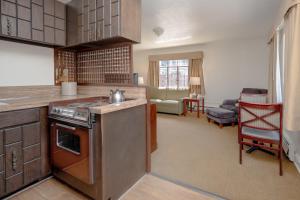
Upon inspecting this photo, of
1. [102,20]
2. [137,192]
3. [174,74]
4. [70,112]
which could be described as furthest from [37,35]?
[174,74]

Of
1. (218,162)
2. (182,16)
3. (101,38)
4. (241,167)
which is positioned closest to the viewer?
(101,38)

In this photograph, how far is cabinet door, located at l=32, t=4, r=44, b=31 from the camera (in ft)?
6.81

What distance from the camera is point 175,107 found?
5535 millimetres

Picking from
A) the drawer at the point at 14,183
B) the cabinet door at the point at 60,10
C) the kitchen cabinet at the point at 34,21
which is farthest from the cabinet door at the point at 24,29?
the drawer at the point at 14,183

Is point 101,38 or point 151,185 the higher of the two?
point 101,38

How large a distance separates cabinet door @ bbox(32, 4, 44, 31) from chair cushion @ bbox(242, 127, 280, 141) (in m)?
3.06

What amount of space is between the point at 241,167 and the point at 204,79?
4.48m

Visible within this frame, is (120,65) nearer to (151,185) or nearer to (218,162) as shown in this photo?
(151,185)

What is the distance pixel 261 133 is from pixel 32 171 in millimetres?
2808

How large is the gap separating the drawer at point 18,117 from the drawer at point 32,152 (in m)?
0.28

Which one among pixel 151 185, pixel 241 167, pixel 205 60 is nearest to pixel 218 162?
pixel 241 167

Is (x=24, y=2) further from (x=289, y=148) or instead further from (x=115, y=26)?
(x=289, y=148)

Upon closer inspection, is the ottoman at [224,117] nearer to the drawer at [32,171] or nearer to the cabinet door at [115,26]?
the cabinet door at [115,26]

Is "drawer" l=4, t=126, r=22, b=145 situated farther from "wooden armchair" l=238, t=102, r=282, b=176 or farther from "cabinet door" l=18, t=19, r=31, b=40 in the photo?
"wooden armchair" l=238, t=102, r=282, b=176
